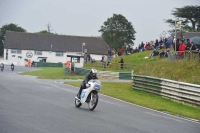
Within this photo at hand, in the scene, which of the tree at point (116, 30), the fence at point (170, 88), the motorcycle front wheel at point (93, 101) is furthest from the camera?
the tree at point (116, 30)

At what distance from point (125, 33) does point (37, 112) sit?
10254 cm

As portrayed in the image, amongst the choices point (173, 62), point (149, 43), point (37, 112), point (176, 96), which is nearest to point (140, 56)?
point (149, 43)

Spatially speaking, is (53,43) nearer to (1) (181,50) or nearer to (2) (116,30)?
(2) (116,30)

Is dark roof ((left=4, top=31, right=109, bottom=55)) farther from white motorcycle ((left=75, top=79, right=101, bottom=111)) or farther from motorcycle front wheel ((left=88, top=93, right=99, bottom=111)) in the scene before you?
motorcycle front wheel ((left=88, top=93, right=99, bottom=111))

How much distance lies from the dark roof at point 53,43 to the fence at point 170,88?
76.3 meters

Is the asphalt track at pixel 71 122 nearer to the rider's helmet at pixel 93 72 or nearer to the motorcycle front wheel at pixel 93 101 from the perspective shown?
the motorcycle front wheel at pixel 93 101

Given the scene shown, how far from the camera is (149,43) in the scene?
54.6m

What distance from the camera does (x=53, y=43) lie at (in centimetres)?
10800

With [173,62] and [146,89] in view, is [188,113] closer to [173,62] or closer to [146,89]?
[146,89]

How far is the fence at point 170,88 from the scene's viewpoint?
849 inches

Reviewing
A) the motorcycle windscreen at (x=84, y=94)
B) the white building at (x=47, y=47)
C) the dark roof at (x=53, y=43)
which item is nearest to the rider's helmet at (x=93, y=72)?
the motorcycle windscreen at (x=84, y=94)

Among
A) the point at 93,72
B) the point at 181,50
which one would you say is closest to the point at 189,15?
the point at 181,50

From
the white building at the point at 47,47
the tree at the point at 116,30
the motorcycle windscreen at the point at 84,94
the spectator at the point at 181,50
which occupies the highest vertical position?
the tree at the point at 116,30

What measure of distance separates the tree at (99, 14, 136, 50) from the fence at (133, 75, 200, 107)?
85.3 meters
